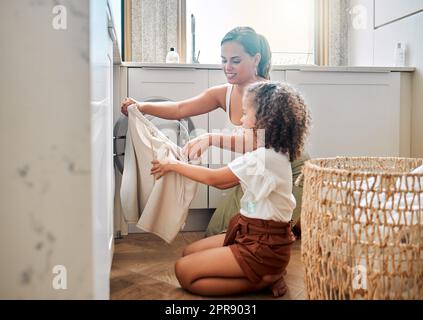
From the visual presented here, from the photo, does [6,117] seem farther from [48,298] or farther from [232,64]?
[232,64]

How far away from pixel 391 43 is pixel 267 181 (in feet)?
5.90

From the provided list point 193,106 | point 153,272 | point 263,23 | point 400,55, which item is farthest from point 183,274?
point 263,23

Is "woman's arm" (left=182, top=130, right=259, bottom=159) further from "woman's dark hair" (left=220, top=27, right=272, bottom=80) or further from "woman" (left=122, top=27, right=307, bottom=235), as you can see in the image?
"woman's dark hair" (left=220, top=27, right=272, bottom=80)

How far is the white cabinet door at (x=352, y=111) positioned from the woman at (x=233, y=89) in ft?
1.34

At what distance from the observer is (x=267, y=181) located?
→ 135 cm

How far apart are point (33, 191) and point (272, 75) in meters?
1.81

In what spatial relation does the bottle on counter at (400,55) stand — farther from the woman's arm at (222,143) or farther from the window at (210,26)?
the woman's arm at (222,143)

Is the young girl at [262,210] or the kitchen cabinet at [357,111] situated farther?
the kitchen cabinet at [357,111]

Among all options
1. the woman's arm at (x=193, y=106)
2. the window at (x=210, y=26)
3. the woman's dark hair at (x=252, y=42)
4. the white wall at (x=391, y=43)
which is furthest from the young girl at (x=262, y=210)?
the window at (x=210, y=26)

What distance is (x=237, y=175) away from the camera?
1384 millimetres

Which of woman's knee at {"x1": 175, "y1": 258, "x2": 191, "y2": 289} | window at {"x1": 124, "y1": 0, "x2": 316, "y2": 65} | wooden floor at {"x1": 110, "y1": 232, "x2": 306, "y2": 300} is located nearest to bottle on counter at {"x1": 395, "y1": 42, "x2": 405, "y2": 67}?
window at {"x1": 124, "y1": 0, "x2": 316, "y2": 65}

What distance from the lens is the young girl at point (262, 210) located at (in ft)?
4.48
